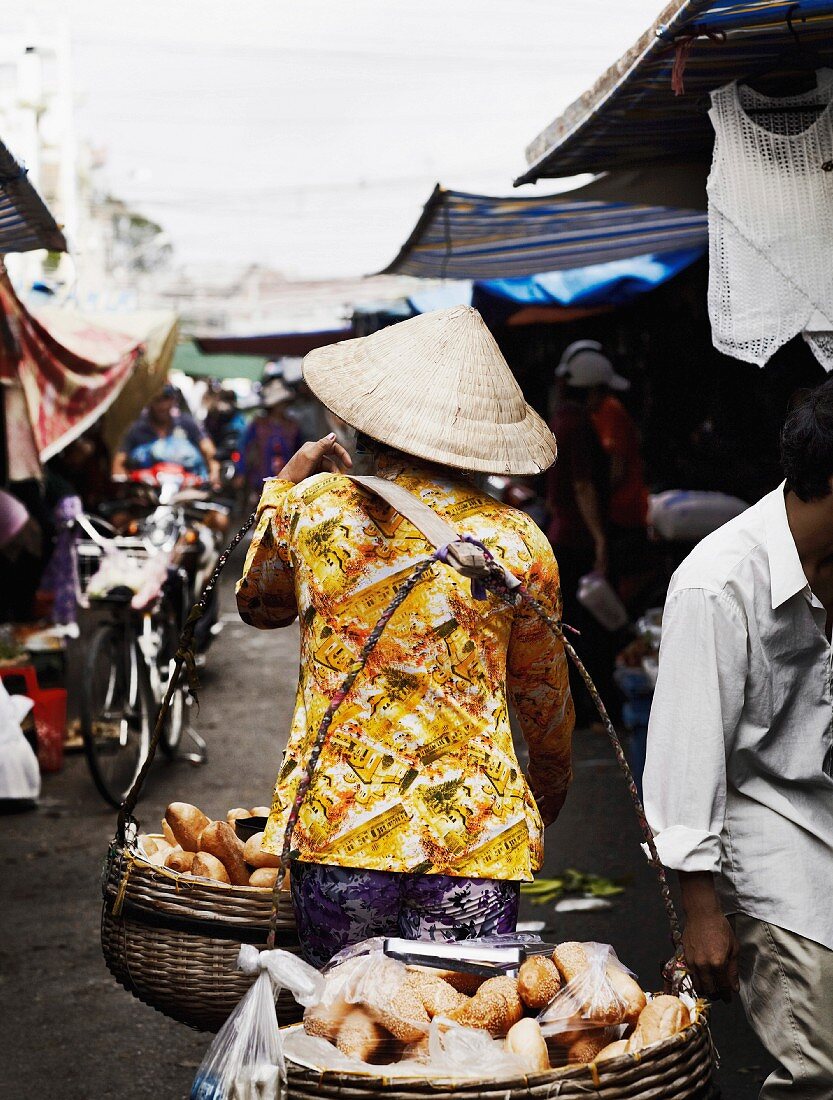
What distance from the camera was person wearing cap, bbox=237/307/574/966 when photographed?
2273 millimetres

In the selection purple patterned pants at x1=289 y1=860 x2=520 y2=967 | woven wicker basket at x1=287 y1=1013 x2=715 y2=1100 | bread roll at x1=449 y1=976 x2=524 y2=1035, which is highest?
woven wicker basket at x1=287 y1=1013 x2=715 y2=1100

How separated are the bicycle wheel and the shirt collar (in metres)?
4.70

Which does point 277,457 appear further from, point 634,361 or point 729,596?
point 729,596

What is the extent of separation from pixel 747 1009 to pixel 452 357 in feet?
4.56

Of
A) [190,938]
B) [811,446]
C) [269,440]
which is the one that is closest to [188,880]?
[190,938]

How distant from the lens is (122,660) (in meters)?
6.86

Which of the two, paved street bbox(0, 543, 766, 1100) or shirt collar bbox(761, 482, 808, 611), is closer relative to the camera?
shirt collar bbox(761, 482, 808, 611)

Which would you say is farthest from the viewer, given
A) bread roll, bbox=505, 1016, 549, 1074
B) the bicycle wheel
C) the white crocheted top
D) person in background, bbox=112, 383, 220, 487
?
person in background, bbox=112, 383, 220, 487

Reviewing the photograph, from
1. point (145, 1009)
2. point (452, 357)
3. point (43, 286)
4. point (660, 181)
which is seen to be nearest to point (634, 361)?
point (660, 181)

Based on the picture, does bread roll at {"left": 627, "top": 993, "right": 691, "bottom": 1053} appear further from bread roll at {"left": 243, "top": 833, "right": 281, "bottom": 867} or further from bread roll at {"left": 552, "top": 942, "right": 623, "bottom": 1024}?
bread roll at {"left": 243, "top": 833, "right": 281, "bottom": 867}

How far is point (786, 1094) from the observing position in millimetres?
2322

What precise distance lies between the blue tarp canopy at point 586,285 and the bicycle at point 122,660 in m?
2.30

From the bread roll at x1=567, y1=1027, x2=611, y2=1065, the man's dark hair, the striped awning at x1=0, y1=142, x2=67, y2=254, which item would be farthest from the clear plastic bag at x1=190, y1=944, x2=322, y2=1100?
the striped awning at x1=0, y1=142, x2=67, y2=254

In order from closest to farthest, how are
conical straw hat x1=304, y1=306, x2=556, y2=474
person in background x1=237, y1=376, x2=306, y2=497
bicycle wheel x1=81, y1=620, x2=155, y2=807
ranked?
1. conical straw hat x1=304, y1=306, x2=556, y2=474
2. bicycle wheel x1=81, y1=620, x2=155, y2=807
3. person in background x1=237, y1=376, x2=306, y2=497
